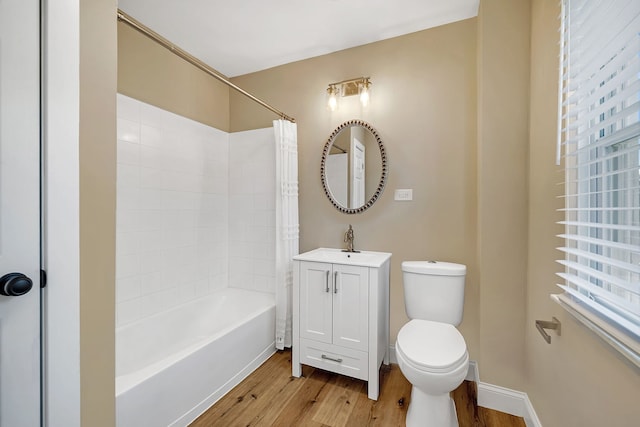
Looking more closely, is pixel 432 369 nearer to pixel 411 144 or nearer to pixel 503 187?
pixel 503 187

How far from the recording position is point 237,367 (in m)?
1.91

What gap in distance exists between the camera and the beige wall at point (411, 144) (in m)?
2.00

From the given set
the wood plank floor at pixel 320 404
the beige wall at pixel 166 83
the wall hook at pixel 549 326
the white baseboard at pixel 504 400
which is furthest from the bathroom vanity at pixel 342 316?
the beige wall at pixel 166 83

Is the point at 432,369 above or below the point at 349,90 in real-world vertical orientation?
below

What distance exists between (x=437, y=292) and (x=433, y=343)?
0.37m

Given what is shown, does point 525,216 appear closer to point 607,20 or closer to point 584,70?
point 584,70

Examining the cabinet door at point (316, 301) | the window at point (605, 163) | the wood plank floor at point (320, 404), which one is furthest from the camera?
the cabinet door at point (316, 301)

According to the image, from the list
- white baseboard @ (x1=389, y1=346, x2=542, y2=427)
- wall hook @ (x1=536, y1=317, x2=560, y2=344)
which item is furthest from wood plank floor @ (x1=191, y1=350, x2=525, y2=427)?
wall hook @ (x1=536, y1=317, x2=560, y2=344)

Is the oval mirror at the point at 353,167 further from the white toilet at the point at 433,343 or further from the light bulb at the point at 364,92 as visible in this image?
the white toilet at the point at 433,343

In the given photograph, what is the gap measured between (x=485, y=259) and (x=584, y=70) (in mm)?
1062

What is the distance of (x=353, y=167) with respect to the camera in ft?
7.60

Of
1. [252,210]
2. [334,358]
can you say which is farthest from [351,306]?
[252,210]

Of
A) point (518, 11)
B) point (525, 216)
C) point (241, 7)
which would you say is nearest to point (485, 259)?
point (525, 216)

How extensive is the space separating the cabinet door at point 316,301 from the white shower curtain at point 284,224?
342 mm
